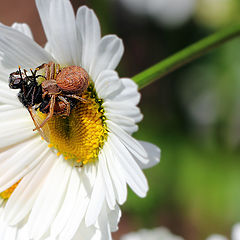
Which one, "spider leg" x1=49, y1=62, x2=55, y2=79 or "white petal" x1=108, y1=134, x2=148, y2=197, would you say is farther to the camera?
"spider leg" x1=49, y1=62, x2=55, y2=79

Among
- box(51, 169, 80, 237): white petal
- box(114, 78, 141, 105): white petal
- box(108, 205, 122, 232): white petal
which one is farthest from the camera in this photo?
box(51, 169, 80, 237): white petal

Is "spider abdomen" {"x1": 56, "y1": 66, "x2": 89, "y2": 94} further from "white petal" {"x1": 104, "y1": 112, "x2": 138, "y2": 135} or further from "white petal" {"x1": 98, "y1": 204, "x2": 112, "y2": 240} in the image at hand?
"white petal" {"x1": 98, "y1": 204, "x2": 112, "y2": 240}

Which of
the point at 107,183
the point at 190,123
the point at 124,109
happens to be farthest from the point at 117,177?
the point at 190,123

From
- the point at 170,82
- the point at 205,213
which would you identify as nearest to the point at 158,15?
the point at 170,82

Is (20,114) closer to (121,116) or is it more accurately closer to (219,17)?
(121,116)

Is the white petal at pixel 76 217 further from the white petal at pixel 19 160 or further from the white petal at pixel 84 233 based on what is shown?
the white petal at pixel 19 160

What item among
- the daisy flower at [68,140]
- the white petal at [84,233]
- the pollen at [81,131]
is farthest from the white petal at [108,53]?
the white petal at [84,233]

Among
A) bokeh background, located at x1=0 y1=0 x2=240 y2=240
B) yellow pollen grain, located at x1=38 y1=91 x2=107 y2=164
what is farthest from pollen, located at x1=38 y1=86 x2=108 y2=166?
bokeh background, located at x1=0 y1=0 x2=240 y2=240
